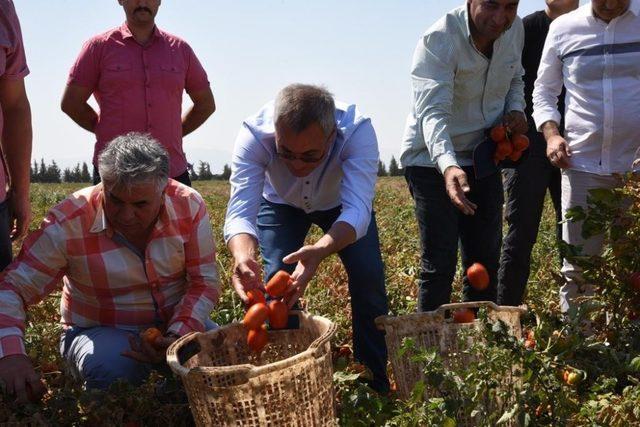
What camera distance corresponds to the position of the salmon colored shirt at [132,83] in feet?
13.6

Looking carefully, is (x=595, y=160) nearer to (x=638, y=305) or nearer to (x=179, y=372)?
(x=638, y=305)

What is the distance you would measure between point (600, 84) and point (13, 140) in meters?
2.47

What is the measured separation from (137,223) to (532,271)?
3.06 meters

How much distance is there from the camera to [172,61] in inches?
167

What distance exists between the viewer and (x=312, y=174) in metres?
3.31

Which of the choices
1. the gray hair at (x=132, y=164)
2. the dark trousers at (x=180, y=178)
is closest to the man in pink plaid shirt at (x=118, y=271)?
the gray hair at (x=132, y=164)

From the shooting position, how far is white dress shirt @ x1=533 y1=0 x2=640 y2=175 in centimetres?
A: 339

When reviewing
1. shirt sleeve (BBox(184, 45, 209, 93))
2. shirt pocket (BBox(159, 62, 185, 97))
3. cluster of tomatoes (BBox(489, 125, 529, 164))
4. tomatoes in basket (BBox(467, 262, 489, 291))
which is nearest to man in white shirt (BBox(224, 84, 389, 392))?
tomatoes in basket (BBox(467, 262, 489, 291))

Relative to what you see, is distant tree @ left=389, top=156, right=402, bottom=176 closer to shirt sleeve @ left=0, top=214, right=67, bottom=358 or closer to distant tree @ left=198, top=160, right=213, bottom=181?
distant tree @ left=198, top=160, right=213, bottom=181

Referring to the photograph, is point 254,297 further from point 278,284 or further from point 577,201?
point 577,201

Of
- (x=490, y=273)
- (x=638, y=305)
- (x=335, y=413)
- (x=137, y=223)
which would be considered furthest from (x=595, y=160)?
(x=137, y=223)

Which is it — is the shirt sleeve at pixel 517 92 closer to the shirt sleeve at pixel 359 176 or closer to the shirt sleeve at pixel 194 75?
the shirt sleeve at pixel 359 176

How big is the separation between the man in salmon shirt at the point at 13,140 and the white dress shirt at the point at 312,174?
2.76 ft

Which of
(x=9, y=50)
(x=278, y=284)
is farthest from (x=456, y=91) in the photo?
(x=9, y=50)
